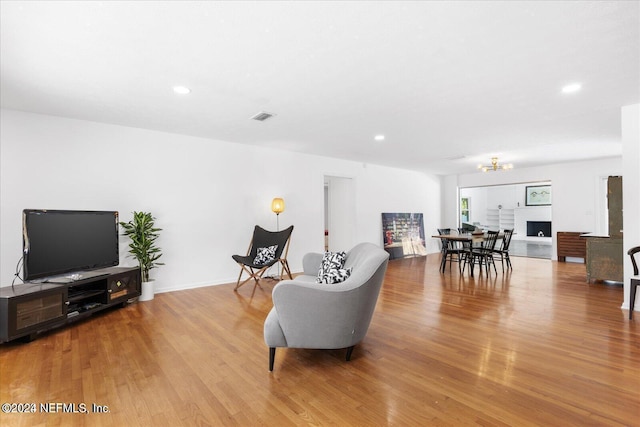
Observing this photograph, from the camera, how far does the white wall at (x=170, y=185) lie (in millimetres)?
3779

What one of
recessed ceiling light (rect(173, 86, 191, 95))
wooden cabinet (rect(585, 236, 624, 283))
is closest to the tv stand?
recessed ceiling light (rect(173, 86, 191, 95))

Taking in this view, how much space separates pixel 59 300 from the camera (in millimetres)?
3180

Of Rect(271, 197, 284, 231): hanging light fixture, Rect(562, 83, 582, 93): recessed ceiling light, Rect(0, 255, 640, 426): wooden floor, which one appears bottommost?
Rect(0, 255, 640, 426): wooden floor

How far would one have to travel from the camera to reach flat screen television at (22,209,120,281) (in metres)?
3.18

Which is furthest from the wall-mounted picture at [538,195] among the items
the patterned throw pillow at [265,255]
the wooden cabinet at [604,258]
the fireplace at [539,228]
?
the patterned throw pillow at [265,255]

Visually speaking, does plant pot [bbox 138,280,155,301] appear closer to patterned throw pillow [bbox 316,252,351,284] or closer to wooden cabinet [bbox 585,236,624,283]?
patterned throw pillow [bbox 316,252,351,284]

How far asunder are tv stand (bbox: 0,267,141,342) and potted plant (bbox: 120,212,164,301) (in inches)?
5.7

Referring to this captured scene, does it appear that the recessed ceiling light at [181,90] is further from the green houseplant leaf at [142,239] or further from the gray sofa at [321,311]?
the gray sofa at [321,311]

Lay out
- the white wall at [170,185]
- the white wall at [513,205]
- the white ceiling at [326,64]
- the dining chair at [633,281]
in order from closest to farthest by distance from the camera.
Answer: the white ceiling at [326,64]
the dining chair at [633,281]
the white wall at [170,185]
the white wall at [513,205]

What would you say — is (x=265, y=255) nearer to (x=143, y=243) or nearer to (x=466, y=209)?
(x=143, y=243)

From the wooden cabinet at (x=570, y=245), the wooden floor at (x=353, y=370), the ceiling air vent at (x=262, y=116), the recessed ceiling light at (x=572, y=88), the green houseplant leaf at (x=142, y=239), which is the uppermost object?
the ceiling air vent at (x=262, y=116)

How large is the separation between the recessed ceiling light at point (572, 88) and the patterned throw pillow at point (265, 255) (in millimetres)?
4302

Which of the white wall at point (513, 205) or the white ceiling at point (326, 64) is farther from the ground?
the white ceiling at point (326, 64)

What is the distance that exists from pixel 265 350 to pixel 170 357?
781 mm
